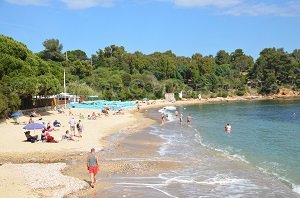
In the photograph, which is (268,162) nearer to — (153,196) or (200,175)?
(200,175)

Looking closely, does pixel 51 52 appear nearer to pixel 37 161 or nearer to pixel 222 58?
pixel 222 58

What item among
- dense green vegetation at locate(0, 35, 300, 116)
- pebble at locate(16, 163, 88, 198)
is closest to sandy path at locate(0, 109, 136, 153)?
pebble at locate(16, 163, 88, 198)

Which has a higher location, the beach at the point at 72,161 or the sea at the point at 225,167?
the beach at the point at 72,161

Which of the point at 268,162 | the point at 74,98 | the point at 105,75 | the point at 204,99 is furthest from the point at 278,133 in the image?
the point at 204,99

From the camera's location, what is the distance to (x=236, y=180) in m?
19.0

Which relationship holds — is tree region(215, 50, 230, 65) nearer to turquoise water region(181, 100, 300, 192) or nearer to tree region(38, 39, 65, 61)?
tree region(38, 39, 65, 61)

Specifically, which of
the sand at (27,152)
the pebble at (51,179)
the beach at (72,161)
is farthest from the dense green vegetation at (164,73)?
the pebble at (51,179)

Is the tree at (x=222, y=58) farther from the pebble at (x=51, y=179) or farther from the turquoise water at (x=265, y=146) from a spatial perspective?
the pebble at (x=51, y=179)

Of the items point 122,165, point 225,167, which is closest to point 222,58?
point 225,167

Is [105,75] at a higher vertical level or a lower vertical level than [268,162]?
higher

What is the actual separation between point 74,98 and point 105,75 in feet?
92.1

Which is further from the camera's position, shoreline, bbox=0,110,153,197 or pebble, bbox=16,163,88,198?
pebble, bbox=16,163,88,198

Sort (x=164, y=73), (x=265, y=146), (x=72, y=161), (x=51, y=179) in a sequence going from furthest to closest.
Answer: (x=164, y=73) < (x=265, y=146) < (x=72, y=161) < (x=51, y=179)

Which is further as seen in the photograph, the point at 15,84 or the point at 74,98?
the point at 74,98
